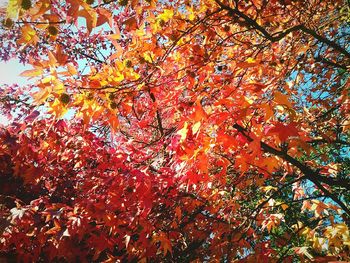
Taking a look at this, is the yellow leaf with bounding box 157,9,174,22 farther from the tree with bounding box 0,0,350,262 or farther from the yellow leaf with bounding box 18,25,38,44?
the yellow leaf with bounding box 18,25,38,44

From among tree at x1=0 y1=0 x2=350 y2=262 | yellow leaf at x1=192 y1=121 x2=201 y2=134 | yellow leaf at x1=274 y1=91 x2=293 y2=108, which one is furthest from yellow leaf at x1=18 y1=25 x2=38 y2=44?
yellow leaf at x1=274 y1=91 x2=293 y2=108

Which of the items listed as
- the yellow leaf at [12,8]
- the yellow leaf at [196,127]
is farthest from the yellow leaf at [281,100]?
the yellow leaf at [12,8]

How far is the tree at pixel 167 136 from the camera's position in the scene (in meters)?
2.04

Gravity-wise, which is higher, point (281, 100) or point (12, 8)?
point (281, 100)

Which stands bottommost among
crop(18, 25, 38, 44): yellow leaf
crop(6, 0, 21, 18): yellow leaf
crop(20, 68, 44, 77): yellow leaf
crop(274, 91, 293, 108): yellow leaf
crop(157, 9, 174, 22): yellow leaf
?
crop(6, 0, 21, 18): yellow leaf

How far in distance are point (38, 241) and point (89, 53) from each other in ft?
15.5

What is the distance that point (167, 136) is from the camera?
101 inches

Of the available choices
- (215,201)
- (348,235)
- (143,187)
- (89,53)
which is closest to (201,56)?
(143,187)

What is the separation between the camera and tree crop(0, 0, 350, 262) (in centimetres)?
204

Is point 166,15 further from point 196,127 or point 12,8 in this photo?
point 12,8

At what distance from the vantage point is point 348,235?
110 inches

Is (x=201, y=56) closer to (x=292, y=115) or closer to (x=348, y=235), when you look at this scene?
(x=292, y=115)

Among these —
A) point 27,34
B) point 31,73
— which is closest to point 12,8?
point 27,34

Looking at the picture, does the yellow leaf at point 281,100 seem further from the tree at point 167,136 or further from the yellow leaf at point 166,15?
the yellow leaf at point 166,15
